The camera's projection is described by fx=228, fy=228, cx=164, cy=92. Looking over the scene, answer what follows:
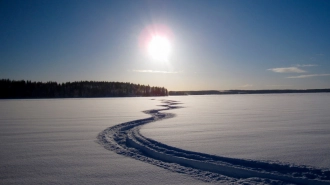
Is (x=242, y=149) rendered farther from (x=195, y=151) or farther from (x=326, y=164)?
(x=326, y=164)

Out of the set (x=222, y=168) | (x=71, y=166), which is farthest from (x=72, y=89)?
(x=222, y=168)

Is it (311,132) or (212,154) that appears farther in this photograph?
(311,132)

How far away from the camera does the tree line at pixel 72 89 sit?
77.7m

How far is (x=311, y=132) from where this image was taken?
7.97 meters

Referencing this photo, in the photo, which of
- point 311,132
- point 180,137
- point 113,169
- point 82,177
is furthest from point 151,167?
point 311,132

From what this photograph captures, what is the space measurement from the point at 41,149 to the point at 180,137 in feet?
13.4

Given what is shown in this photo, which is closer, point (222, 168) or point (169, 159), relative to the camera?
point (222, 168)

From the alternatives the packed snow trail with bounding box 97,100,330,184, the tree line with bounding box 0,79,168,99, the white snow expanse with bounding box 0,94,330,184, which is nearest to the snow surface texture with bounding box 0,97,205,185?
the white snow expanse with bounding box 0,94,330,184

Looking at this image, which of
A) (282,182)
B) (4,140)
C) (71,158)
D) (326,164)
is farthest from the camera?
(4,140)

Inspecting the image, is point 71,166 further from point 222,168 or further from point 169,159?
point 222,168

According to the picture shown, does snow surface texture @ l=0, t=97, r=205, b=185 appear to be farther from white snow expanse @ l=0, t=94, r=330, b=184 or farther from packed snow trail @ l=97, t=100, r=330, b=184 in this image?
packed snow trail @ l=97, t=100, r=330, b=184

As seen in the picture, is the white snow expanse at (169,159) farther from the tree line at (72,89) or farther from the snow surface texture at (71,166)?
the tree line at (72,89)

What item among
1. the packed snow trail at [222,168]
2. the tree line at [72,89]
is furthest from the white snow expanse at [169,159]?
the tree line at [72,89]

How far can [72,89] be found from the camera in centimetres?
9119
